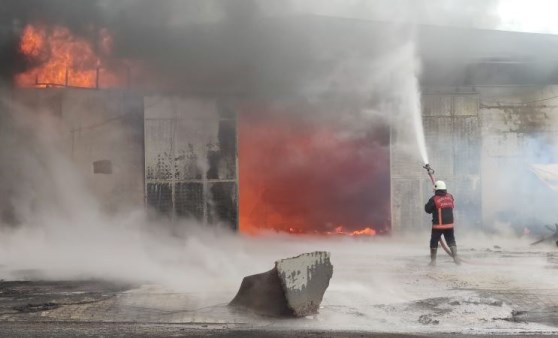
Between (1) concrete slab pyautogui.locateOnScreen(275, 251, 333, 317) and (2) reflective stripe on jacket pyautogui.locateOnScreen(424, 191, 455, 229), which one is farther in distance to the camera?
(2) reflective stripe on jacket pyautogui.locateOnScreen(424, 191, 455, 229)

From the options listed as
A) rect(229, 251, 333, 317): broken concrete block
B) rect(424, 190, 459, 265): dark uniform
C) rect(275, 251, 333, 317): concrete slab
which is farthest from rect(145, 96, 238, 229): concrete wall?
rect(275, 251, 333, 317): concrete slab

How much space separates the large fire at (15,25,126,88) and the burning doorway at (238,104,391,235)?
10.1 feet

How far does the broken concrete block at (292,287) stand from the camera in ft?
18.2

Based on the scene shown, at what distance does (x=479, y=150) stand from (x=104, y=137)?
25.9ft

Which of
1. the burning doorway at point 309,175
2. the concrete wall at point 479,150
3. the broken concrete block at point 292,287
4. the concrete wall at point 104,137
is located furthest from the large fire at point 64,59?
the broken concrete block at point 292,287

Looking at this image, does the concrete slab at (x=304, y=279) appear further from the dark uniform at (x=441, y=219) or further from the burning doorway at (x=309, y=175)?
the burning doorway at (x=309, y=175)

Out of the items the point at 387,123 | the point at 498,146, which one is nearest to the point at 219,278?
the point at 387,123

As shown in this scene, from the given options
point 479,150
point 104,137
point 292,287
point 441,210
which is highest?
point 104,137

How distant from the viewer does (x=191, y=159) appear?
40.8ft

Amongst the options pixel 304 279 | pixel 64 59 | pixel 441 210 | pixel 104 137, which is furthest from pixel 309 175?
pixel 304 279

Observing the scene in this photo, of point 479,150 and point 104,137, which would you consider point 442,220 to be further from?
point 104,137

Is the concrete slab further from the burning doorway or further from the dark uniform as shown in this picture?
the burning doorway

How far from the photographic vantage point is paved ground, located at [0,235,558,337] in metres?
5.17

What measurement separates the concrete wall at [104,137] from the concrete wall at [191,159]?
289mm
